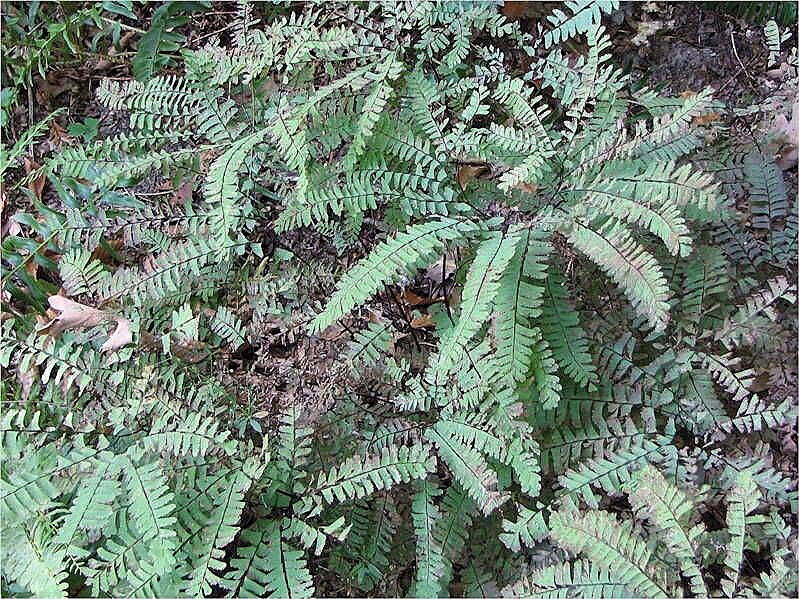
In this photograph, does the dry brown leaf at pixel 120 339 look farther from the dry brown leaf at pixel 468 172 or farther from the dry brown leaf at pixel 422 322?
the dry brown leaf at pixel 468 172

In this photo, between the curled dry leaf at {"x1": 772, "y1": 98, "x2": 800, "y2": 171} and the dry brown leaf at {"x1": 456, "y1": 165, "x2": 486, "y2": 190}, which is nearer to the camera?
the curled dry leaf at {"x1": 772, "y1": 98, "x2": 800, "y2": 171}

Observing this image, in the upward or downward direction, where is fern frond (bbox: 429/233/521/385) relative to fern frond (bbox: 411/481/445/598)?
upward

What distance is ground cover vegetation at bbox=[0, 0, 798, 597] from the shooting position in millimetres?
1896

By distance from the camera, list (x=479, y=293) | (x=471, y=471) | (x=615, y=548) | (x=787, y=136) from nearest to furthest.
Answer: (x=615, y=548) < (x=479, y=293) < (x=471, y=471) < (x=787, y=136)

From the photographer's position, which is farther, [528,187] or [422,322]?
[422,322]

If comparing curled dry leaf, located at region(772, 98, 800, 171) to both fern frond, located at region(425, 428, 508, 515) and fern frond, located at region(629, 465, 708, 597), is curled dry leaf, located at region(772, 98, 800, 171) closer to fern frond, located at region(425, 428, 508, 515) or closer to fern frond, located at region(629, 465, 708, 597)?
fern frond, located at region(629, 465, 708, 597)

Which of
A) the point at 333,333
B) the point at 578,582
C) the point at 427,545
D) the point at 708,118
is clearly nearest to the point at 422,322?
the point at 333,333

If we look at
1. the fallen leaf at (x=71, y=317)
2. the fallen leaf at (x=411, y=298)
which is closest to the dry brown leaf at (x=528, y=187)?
the fallen leaf at (x=411, y=298)

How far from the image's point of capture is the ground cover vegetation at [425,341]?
1896 millimetres

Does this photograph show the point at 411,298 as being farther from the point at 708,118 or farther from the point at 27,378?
the point at 27,378

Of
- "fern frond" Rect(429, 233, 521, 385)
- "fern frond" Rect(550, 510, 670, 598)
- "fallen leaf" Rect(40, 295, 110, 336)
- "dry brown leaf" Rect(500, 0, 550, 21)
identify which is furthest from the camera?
"dry brown leaf" Rect(500, 0, 550, 21)

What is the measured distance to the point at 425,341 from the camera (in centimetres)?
243

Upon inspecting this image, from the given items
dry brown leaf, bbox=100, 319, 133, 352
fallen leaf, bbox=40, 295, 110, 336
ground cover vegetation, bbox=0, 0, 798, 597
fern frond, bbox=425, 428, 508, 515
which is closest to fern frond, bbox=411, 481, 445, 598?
ground cover vegetation, bbox=0, 0, 798, 597

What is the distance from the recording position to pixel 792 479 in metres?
1.94
